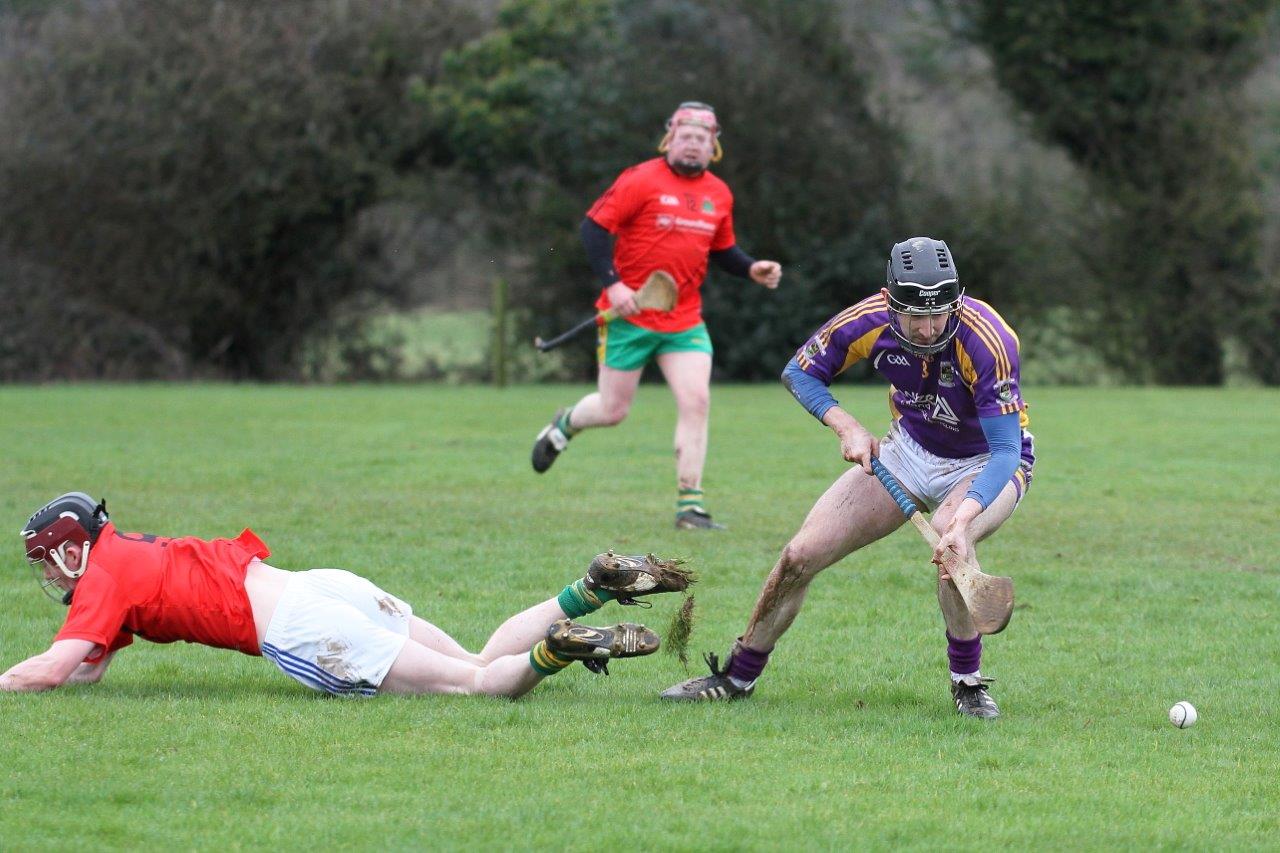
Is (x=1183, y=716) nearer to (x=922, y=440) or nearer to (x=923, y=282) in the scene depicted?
(x=922, y=440)

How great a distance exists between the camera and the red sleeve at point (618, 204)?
10797 mm

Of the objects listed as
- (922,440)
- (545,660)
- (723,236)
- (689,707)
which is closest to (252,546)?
(545,660)

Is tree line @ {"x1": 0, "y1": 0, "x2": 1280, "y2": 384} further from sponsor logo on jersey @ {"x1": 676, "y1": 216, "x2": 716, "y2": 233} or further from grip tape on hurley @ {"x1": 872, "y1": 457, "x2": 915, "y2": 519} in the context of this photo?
grip tape on hurley @ {"x1": 872, "y1": 457, "x2": 915, "y2": 519}

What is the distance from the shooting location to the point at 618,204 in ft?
35.5

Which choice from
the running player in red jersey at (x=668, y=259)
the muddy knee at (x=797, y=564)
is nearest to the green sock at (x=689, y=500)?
the running player in red jersey at (x=668, y=259)

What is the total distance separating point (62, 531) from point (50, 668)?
456 mm

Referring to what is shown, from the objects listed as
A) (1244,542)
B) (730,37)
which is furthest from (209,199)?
(1244,542)

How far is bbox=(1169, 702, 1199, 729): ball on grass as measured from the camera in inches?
226

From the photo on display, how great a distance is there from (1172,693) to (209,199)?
22.4 meters

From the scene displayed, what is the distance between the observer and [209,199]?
2655 cm

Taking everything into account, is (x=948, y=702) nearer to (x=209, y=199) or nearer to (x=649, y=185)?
(x=649, y=185)

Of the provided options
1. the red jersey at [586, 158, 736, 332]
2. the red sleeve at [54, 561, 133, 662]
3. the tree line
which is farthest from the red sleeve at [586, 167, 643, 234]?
the tree line

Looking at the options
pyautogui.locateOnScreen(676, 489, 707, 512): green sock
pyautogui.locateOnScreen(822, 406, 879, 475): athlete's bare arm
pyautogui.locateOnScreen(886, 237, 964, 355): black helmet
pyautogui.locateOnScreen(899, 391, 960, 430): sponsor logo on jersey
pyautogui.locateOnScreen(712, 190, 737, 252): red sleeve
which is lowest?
pyautogui.locateOnScreen(676, 489, 707, 512): green sock

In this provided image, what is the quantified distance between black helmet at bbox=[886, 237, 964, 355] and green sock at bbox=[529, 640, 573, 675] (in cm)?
161
